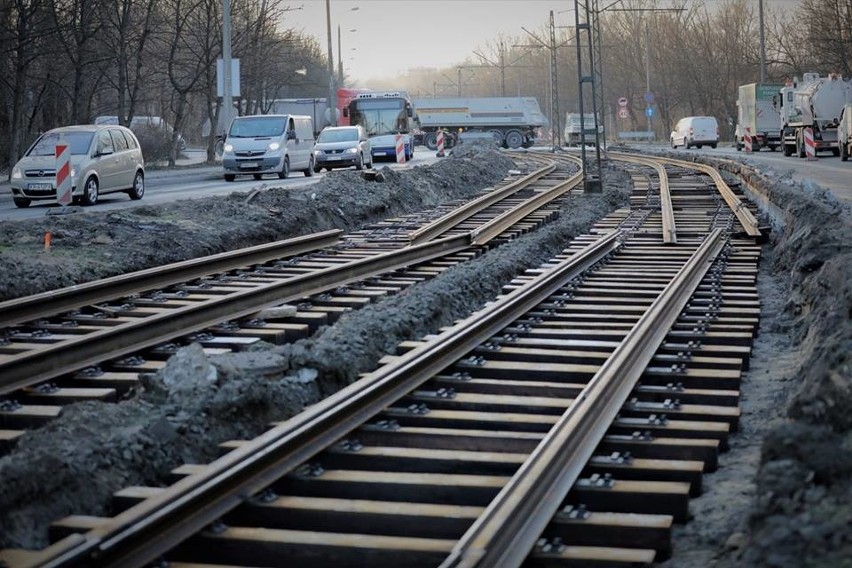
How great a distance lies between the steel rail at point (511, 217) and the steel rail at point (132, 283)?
2.17m

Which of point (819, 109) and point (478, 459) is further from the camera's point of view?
point (819, 109)

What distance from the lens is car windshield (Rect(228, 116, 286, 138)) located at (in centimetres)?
3656

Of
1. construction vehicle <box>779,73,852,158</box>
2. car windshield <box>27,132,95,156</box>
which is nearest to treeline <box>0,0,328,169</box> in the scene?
car windshield <box>27,132,95,156</box>

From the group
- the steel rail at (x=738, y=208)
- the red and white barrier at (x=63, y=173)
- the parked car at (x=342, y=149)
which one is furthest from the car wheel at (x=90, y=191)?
the parked car at (x=342, y=149)

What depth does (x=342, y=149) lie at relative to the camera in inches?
1679

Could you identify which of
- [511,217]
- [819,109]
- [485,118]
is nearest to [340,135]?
[819,109]

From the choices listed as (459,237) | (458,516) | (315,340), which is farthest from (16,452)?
(459,237)

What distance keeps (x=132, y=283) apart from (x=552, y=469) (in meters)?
7.02

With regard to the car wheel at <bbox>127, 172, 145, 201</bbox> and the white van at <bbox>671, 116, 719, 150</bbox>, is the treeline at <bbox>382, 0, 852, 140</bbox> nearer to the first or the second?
the white van at <bbox>671, 116, 719, 150</bbox>

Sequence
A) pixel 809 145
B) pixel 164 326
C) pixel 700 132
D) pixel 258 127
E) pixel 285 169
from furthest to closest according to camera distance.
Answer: pixel 700 132 < pixel 809 145 < pixel 258 127 < pixel 285 169 < pixel 164 326

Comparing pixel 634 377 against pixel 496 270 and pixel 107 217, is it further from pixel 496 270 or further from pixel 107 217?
pixel 107 217

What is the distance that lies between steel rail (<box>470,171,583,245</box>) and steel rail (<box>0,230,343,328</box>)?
2.17 m

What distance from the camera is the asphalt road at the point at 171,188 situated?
80.3ft

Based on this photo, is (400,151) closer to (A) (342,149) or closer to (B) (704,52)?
(A) (342,149)
